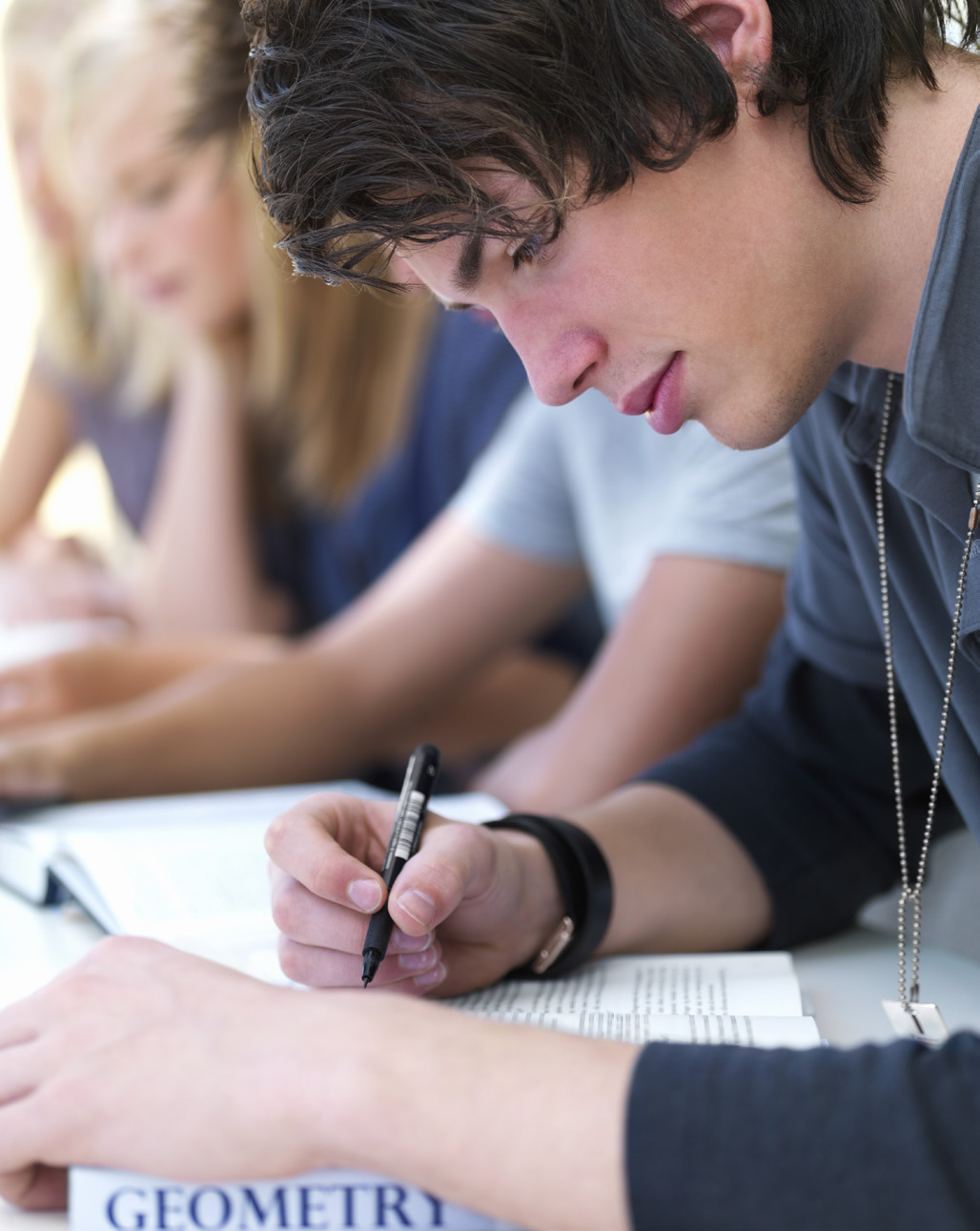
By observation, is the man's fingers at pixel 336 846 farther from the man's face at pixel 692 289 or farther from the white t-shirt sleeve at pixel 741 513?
the white t-shirt sleeve at pixel 741 513

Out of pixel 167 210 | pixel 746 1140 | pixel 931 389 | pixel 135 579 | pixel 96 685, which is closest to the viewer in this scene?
pixel 746 1140

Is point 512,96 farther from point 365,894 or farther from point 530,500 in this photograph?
point 530,500

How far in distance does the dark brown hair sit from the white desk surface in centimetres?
44

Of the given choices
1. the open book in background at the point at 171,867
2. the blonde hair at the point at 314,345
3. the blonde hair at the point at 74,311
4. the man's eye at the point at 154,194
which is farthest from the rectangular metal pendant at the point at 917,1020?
the blonde hair at the point at 74,311

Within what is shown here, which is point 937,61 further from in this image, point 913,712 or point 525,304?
point 913,712

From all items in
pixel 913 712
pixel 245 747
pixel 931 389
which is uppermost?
pixel 931 389

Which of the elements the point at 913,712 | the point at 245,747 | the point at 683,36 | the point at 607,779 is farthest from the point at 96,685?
the point at 683,36

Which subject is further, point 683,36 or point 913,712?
point 913,712

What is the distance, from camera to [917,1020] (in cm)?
68

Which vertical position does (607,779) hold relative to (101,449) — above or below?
below

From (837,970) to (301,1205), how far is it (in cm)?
41

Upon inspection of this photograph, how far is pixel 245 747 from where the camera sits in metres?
1.33

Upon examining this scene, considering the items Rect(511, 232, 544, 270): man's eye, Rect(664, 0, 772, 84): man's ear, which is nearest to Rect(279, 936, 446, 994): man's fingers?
Rect(511, 232, 544, 270): man's eye

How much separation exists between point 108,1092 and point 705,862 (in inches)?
17.2
